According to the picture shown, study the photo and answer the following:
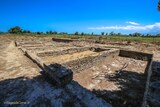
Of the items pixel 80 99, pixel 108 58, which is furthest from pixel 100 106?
pixel 108 58

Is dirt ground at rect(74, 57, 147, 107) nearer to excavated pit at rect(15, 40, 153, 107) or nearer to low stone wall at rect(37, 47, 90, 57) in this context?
excavated pit at rect(15, 40, 153, 107)

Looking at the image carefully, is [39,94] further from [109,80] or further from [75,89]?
[109,80]

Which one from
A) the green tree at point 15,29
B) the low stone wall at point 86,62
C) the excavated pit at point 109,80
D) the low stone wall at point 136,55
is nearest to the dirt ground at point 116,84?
the excavated pit at point 109,80

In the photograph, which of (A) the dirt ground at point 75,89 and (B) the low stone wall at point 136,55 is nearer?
(A) the dirt ground at point 75,89

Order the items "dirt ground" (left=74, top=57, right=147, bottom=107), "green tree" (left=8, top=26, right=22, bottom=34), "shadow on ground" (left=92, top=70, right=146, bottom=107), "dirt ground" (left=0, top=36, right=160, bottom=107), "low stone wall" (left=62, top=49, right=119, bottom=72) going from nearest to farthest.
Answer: "dirt ground" (left=0, top=36, right=160, bottom=107)
"shadow on ground" (left=92, top=70, right=146, bottom=107)
"dirt ground" (left=74, top=57, right=147, bottom=107)
"low stone wall" (left=62, top=49, right=119, bottom=72)
"green tree" (left=8, top=26, right=22, bottom=34)

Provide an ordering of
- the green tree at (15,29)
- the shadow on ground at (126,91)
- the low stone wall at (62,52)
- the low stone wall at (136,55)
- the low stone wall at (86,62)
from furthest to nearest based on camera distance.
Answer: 1. the green tree at (15,29)
2. the low stone wall at (136,55)
3. the low stone wall at (62,52)
4. the low stone wall at (86,62)
5. the shadow on ground at (126,91)

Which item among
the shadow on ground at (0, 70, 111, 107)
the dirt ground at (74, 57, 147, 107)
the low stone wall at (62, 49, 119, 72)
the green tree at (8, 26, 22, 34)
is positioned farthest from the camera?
the green tree at (8, 26, 22, 34)

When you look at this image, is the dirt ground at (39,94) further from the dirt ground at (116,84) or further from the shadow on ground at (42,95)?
the dirt ground at (116,84)

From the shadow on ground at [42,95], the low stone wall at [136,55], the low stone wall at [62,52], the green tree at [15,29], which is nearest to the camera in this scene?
the shadow on ground at [42,95]

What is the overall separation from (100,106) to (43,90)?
2154 mm

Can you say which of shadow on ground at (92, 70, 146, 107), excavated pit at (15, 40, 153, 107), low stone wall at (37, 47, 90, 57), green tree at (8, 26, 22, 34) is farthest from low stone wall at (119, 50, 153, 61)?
green tree at (8, 26, 22, 34)

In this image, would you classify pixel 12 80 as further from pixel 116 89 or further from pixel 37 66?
pixel 116 89

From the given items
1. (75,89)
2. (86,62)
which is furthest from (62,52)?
(75,89)

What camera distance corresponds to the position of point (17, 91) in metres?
4.62
